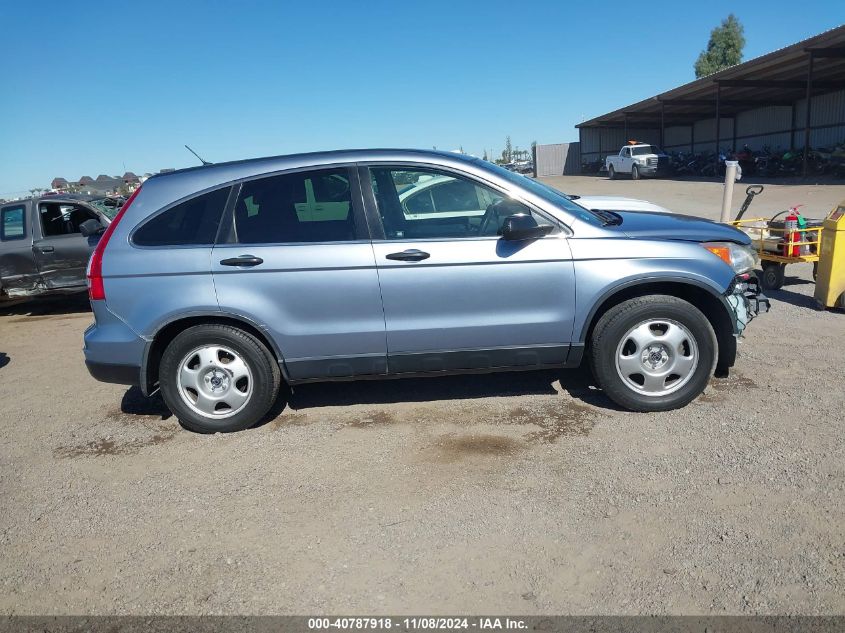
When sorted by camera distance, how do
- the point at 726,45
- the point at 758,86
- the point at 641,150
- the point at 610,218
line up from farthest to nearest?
1. the point at 726,45
2. the point at 641,150
3. the point at 758,86
4. the point at 610,218

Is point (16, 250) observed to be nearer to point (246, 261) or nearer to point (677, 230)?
point (246, 261)

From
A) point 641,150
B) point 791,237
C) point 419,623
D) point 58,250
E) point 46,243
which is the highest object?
point 641,150

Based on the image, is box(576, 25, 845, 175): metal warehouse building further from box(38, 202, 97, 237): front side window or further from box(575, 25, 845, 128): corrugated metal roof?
box(38, 202, 97, 237): front side window

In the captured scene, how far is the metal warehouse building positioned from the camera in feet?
83.4

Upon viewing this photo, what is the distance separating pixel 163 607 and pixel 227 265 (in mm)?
2137

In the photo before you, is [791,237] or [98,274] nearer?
[98,274]

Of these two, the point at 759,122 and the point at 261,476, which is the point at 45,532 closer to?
the point at 261,476

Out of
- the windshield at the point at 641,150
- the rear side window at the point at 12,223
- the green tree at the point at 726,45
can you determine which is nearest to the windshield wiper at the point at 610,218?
the rear side window at the point at 12,223

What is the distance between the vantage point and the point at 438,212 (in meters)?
4.48

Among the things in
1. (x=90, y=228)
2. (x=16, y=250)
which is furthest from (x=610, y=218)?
(x=16, y=250)

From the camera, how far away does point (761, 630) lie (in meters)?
2.33

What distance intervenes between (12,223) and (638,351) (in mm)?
9077

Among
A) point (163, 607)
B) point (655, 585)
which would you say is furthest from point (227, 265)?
point (655, 585)

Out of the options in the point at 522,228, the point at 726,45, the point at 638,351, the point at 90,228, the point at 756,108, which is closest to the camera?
the point at 522,228
